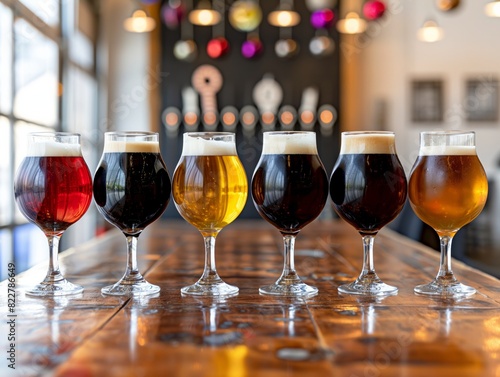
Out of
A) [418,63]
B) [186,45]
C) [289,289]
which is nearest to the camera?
[289,289]

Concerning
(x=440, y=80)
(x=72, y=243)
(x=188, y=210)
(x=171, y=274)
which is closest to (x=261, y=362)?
(x=188, y=210)

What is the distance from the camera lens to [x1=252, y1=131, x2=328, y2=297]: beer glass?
123 centimetres

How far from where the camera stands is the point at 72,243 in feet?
19.7

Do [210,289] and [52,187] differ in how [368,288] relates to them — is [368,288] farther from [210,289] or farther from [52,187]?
[52,187]

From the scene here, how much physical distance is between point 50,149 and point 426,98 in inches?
256

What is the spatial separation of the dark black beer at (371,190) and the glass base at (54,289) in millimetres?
511

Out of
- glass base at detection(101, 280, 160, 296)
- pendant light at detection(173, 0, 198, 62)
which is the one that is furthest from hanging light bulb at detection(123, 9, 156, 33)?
glass base at detection(101, 280, 160, 296)

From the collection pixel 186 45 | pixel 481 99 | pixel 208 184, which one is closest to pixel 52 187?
pixel 208 184

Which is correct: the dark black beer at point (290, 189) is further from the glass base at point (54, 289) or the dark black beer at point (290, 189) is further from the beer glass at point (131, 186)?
the glass base at point (54, 289)

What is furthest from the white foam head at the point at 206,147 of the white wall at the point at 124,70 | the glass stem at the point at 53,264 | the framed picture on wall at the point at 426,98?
the framed picture on wall at the point at 426,98

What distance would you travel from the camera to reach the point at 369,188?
1.24m

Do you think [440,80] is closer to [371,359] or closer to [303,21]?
[303,21]

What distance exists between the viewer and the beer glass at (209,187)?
122 centimetres

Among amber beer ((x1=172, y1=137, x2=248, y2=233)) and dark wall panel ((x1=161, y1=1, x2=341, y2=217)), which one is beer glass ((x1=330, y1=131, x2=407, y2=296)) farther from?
dark wall panel ((x1=161, y1=1, x2=341, y2=217))
